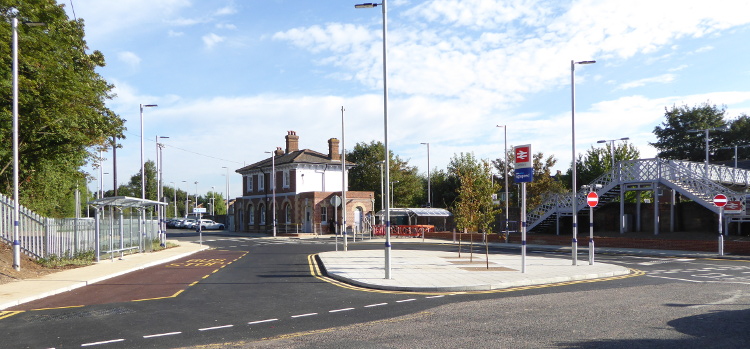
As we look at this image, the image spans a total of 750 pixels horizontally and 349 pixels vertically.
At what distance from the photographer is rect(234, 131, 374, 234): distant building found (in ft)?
177

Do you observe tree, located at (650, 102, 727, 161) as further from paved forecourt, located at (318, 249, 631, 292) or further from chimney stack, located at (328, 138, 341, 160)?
paved forecourt, located at (318, 249, 631, 292)

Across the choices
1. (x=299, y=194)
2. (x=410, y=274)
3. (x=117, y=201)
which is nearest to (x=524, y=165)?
(x=410, y=274)

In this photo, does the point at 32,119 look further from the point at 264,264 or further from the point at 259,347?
the point at 259,347

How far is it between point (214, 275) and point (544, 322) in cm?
1149

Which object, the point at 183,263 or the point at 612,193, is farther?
the point at 612,193

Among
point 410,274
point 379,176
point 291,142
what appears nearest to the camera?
point 410,274

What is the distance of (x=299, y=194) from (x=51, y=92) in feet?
113

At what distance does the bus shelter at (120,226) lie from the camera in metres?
22.1

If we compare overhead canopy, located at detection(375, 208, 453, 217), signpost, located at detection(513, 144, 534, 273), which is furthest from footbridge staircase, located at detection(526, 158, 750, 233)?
signpost, located at detection(513, 144, 534, 273)

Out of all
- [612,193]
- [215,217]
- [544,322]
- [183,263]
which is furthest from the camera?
[215,217]

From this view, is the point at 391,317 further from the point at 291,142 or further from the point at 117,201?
the point at 291,142

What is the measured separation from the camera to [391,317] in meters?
9.82

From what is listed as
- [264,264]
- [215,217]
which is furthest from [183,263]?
[215,217]

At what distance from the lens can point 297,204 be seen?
55.7 meters
